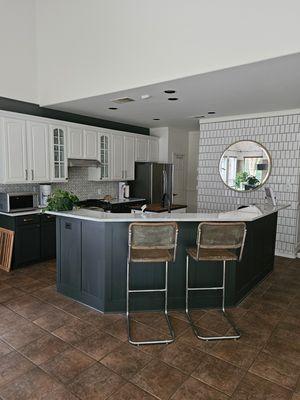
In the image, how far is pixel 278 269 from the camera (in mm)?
4633

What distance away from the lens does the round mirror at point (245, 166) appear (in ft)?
17.7

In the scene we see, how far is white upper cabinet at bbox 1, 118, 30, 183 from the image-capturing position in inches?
170

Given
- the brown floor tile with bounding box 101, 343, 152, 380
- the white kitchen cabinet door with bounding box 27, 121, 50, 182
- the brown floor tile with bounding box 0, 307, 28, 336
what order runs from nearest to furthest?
the brown floor tile with bounding box 101, 343, 152, 380, the brown floor tile with bounding box 0, 307, 28, 336, the white kitchen cabinet door with bounding box 27, 121, 50, 182

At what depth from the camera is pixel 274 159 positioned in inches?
208

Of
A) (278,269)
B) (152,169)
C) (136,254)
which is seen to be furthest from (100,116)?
(278,269)

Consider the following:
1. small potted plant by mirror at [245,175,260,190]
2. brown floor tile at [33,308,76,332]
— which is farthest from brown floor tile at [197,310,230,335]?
small potted plant by mirror at [245,175,260,190]

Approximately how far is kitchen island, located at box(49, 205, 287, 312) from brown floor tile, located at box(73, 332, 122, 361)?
0.44m

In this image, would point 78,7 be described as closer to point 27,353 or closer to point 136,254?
point 136,254

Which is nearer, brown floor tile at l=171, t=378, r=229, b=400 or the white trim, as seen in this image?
brown floor tile at l=171, t=378, r=229, b=400

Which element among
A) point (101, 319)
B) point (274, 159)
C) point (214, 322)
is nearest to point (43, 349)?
point (101, 319)

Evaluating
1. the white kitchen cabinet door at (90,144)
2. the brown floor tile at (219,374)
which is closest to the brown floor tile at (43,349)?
the brown floor tile at (219,374)

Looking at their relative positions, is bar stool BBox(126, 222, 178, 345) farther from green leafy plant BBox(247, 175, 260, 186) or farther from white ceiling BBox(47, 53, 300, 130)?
green leafy plant BBox(247, 175, 260, 186)

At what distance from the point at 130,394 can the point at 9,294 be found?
89.7 inches

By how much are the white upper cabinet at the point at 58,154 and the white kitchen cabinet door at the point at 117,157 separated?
46.8 inches
